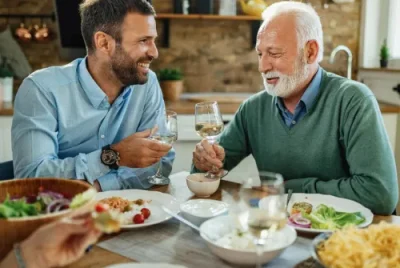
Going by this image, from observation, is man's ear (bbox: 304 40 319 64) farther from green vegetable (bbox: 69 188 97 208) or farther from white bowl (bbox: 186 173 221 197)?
green vegetable (bbox: 69 188 97 208)

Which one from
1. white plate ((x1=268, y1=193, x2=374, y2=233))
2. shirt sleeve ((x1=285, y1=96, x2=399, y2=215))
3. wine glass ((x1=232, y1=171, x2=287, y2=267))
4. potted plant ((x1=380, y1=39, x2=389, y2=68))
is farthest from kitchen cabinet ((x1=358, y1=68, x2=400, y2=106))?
wine glass ((x1=232, y1=171, x2=287, y2=267))

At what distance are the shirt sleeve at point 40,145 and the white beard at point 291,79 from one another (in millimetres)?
720

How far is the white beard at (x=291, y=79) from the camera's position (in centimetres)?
172

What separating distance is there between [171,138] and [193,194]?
209mm

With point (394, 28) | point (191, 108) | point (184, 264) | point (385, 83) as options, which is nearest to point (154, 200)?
point (184, 264)

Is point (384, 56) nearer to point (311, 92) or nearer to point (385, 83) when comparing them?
point (385, 83)

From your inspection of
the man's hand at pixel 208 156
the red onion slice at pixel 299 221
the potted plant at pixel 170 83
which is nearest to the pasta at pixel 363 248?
the red onion slice at pixel 299 221

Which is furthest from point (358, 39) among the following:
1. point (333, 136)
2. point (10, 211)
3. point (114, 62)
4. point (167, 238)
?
point (10, 211)

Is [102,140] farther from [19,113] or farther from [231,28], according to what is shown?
[231,28]

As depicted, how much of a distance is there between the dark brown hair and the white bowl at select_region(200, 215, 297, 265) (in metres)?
1.02

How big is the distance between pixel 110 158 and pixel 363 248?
2.87 ft

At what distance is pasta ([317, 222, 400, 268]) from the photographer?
85 centimetres

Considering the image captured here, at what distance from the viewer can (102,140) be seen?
69.4 inches

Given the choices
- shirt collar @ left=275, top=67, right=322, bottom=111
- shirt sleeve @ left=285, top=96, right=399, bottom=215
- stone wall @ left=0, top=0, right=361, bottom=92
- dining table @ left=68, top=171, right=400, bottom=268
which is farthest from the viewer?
stone wall @ left=0, top=0, right=361, bottom=92
